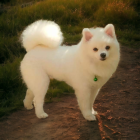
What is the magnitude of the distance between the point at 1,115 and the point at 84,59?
1.63 metres

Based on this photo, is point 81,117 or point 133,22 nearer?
point 81,117

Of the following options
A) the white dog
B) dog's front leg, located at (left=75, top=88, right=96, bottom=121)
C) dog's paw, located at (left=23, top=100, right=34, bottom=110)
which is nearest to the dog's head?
the white dog

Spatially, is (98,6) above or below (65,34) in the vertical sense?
above

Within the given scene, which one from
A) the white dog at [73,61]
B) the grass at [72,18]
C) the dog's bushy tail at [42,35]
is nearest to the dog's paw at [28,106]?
the white dog at [73,61]

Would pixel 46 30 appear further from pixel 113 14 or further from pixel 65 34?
pixel 113 14

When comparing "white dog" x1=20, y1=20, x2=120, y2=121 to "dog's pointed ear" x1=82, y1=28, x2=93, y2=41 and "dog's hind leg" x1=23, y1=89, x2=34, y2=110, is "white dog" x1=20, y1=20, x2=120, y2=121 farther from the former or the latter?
"dog's hind leg" x1=23, y1=89, x2=34, y2=110

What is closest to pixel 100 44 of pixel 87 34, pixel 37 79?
pixel 87 34

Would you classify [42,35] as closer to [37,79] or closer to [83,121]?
[37,79]

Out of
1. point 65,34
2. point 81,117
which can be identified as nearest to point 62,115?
point 81,117

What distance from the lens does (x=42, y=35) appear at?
2.92 meters

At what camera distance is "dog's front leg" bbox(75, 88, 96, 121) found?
2789 millimetres

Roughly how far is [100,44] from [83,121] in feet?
3.74

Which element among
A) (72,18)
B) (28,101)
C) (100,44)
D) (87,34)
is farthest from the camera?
(72,18)

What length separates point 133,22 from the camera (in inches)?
291
